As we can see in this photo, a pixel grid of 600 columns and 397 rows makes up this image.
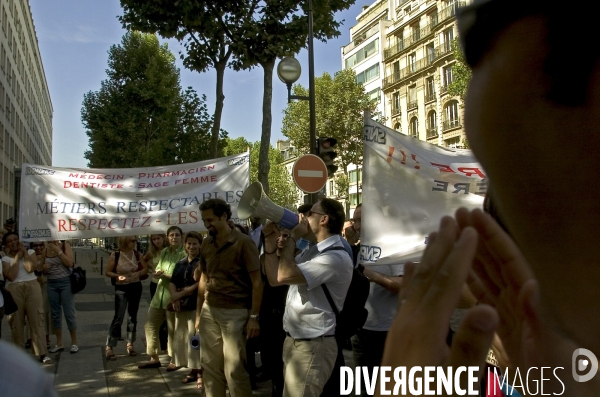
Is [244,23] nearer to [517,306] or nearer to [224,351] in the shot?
[224,351]

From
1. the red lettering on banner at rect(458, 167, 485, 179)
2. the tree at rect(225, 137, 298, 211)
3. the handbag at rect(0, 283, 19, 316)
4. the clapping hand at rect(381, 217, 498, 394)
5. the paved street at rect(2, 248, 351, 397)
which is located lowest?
the paved street at rect(2, 248, 351, 397)

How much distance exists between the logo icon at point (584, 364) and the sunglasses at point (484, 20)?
30 cm

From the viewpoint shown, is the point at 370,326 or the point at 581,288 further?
the point at 370,326

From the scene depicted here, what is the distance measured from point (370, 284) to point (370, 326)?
31 cm

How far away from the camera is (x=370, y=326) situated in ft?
14.3

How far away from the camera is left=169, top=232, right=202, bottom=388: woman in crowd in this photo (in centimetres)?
675

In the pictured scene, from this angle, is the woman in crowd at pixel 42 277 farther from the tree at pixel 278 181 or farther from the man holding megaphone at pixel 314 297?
the tree at pixel 278 181

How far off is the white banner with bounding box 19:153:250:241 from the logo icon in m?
6.49

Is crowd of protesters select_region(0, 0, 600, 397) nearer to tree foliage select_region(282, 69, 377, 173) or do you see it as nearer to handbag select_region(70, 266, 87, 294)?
handbag select_region(70, 266, 87, 294)

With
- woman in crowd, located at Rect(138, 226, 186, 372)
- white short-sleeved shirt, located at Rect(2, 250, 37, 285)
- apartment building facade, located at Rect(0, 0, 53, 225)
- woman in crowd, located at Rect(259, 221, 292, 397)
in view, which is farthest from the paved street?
apartment building facade, located at Rect(0, 0, 53, 225)

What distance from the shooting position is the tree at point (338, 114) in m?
37.6

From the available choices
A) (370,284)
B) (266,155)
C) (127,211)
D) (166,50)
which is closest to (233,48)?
(266,155)

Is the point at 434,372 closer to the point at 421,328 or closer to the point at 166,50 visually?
the point at 421,328

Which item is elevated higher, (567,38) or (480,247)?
(567,38)
